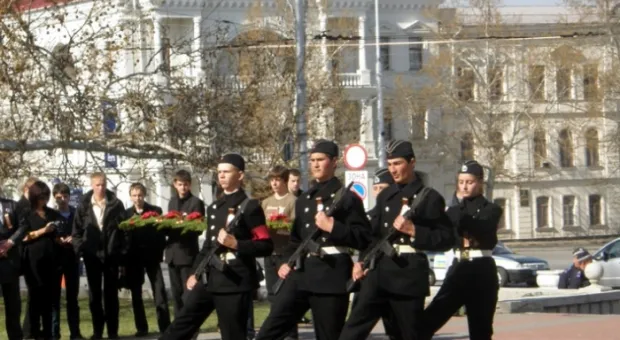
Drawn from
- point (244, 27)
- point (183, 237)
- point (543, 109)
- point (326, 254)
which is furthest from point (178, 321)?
point (543, 109)

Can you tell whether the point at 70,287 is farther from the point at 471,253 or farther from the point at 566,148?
the point at 566,148

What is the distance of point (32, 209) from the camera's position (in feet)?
56.4

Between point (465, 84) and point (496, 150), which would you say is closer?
point (496, 150)

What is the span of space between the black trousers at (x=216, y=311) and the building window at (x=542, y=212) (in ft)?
210

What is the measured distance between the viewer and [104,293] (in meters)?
18.4

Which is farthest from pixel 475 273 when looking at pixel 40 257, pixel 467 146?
pixel 467 146

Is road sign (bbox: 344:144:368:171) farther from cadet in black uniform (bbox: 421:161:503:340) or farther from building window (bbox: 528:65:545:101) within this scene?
building window (bbox: 528:65:545:101)

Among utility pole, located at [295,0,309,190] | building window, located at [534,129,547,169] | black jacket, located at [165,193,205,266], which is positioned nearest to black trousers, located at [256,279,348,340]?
black jacket, located at [165,193,205,266]

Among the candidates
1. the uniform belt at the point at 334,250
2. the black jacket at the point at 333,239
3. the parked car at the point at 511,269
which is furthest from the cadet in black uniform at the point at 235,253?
the parked car at the point at 511,269

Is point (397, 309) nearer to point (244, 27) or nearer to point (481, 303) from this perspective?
point (481, 303)

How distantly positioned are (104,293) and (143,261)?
57cm

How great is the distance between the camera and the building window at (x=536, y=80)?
69331 mm

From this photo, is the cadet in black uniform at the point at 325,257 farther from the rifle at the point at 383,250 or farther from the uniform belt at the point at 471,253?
the uniform belt at the point at 471,253

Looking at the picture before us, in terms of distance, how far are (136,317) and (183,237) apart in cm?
180
